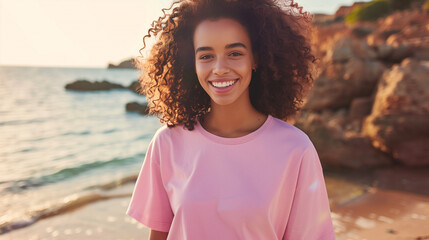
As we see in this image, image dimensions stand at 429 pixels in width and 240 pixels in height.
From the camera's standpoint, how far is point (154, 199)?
198 centimetres

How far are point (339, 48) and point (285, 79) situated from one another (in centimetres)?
757

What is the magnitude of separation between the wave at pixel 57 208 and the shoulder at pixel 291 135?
4.71 metres

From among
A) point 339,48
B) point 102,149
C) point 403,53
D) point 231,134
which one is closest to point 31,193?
point 102,149

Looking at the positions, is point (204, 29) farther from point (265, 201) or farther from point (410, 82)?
point (410, 82)

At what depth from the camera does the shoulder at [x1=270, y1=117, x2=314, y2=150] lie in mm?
1792

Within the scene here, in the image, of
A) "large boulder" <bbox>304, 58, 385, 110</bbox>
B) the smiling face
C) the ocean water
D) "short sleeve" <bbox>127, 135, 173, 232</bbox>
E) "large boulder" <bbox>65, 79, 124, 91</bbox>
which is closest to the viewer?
the smiling face

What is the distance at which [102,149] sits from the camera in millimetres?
10727

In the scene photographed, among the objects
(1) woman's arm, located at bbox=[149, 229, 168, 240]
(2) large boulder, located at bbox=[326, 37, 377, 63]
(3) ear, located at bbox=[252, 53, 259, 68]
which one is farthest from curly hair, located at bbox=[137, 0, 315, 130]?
(2) large boulder, located at bbox=[326, 37, 377, 63]

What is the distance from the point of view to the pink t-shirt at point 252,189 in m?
1.72

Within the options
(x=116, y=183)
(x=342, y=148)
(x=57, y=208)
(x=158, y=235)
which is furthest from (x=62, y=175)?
(x=158, y=235)

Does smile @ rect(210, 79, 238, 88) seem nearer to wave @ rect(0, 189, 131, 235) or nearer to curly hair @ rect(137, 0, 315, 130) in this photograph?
curly hair @ rect(137, 0, 315, 130)

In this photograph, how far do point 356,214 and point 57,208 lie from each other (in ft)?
14.8

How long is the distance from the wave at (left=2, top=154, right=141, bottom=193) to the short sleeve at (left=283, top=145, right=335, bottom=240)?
664cm

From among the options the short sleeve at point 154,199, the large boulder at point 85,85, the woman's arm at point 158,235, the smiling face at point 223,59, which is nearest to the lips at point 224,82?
the smiling face at point 223,59
